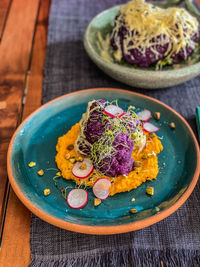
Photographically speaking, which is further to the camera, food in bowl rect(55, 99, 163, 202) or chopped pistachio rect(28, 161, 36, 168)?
chopped pistachio rect(28, 161, 36, 168)

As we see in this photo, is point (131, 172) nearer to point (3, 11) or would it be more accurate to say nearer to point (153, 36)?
point (153, 36)

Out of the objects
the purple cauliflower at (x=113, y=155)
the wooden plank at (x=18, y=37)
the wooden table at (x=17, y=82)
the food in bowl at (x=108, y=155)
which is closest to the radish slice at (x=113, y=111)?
the food in bowl at (x=108, y=155)

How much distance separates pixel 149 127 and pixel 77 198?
28.6 inches

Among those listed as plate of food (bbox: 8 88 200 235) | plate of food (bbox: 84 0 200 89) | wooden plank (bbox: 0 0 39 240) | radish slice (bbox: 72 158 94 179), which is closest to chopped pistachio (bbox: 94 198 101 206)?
plate of food (bbox: 8 88 200 235)

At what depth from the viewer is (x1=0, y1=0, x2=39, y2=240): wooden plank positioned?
7.06 ft

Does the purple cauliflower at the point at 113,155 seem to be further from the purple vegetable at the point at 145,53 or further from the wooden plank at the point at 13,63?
the purple vegetable at the point at 145,53

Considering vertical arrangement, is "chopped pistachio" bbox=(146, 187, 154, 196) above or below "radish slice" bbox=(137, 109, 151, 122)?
below

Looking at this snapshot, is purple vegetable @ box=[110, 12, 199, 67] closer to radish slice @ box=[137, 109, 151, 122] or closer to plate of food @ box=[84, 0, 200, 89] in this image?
plate of food @ box=[84, 0, 200, 89]

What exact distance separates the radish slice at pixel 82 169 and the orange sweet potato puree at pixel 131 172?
0.08 feet

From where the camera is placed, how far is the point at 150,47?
240 cm

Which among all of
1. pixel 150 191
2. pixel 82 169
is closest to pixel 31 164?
pixel 82 169

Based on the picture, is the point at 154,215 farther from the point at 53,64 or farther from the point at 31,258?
the point at 53,64

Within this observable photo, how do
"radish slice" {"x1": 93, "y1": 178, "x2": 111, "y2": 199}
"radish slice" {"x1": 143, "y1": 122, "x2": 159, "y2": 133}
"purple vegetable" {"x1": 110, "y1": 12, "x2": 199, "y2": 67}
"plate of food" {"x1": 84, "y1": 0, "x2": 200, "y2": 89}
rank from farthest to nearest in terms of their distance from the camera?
"purple vegetable" {"x1": 110, "y1": 12, "x2": 199, "y2": 67} < "plate of food" {"x1": 84, "y1": 0, "x2": 200, "y2": 89} < "radish slice" {"x1": 143, "y1": 122, "x2": 159, "y2": 133} < "radish slice" {"x1": 93, "y1": 178, "x2": 111, "y2": 199}

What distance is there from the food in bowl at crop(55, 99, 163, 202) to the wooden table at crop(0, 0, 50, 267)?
0.38 m
